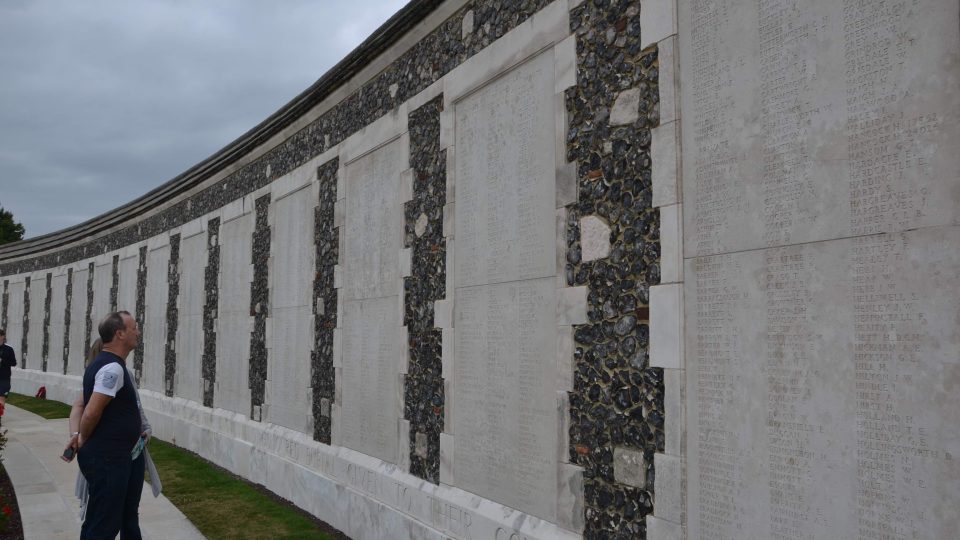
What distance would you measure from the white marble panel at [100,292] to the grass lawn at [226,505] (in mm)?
8071

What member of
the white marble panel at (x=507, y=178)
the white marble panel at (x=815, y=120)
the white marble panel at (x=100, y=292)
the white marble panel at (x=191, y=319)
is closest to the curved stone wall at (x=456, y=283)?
the white marble panel at (x=507, y=178)

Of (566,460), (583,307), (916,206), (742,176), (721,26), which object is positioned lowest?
(566,460)

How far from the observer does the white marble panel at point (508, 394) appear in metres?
5.01

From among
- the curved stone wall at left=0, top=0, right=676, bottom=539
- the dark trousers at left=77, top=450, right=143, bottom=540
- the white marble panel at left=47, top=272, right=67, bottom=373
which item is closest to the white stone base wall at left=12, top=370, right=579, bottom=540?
the curved stone wall at left=0, top=0, right=676, bottom=539

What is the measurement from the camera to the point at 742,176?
3658mm

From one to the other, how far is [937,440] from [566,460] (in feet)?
7.45

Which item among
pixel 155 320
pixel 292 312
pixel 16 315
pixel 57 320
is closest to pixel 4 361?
pixel 155 320

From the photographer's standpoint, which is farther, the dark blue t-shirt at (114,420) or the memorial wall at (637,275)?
the dark blue t-shirt at (114,420)

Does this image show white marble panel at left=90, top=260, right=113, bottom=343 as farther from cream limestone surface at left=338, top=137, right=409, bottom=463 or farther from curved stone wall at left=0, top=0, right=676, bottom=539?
cream limestone surface at left=338, top=137, right=409, bottom=463

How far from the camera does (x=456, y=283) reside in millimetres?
6109

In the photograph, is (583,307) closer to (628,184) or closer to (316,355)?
(628,184)

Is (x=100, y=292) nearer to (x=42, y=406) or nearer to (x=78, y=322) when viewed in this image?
(x=78, y=322)

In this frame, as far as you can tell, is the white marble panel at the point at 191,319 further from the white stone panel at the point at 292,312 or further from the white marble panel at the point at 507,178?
the white marble panel at the point at 507,178

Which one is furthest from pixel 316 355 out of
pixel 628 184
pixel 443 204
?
pixel 628 184
